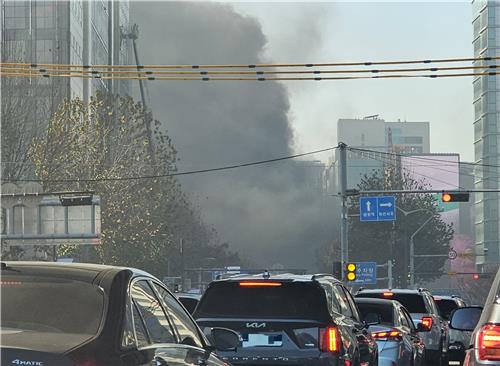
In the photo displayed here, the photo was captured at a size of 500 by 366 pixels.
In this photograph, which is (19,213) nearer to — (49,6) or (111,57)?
(49,6)

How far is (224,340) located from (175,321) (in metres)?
1.10

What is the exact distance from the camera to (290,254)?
4764 inches

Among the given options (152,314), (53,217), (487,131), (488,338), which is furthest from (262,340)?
(487,131)

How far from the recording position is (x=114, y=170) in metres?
56.0

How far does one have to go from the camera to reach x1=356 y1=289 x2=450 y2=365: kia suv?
1859 cm

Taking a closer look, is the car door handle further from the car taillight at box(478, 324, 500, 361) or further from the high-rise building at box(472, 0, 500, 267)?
the high-rise building at box(472, 0, 500, 267)

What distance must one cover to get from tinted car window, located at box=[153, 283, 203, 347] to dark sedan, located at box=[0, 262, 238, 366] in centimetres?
25

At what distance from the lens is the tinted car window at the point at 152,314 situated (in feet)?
18.7

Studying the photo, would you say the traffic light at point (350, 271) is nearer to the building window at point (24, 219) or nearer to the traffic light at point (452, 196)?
the traffic light at point (452, 196)

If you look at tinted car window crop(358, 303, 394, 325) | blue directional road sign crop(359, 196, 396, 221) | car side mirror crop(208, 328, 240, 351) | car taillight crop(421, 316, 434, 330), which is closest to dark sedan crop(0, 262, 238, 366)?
car side mirror crop(208, 328, 240, 351)

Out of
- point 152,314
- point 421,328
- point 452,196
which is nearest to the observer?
point 152,314

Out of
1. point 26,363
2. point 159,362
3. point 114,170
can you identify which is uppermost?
point 114,170

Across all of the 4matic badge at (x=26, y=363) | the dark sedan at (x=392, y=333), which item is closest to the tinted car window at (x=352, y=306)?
the dark sedan at (x=392, y=333)

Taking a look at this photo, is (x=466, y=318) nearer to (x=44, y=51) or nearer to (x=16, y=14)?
Result: (x=44, y=51)
